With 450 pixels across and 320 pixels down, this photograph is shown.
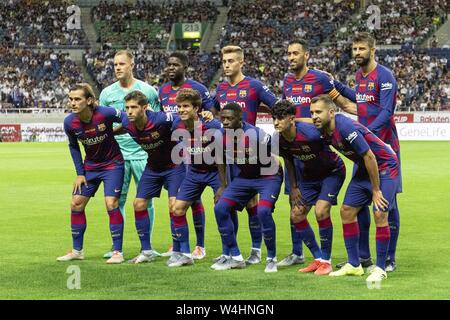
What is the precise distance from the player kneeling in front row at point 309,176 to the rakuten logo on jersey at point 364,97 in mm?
914

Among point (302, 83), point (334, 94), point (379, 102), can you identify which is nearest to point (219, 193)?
point (302, 83)

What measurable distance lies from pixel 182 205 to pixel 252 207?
902 millimetres

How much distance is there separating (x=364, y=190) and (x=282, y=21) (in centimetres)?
4786

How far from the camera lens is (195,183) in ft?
32.7

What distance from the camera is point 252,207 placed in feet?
33.3

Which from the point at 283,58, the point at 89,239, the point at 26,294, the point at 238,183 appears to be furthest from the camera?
the point at 283,58

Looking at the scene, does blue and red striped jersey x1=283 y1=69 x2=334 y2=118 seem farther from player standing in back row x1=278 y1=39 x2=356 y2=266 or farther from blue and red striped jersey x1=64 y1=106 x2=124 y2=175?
blue and red striped jersey x1=64 y1=106 x2=124 y2=175

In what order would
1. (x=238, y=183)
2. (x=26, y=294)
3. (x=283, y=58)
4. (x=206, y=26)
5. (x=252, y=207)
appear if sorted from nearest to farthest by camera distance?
1. (x=26, y=294)
2. (x=238, y=183)
3. (x=252, y=207)
4. (x=283, y=58)
5. (x=206, y=26)

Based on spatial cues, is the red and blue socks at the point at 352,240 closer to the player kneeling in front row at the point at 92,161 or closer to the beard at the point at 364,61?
the beard at the point at 364,61

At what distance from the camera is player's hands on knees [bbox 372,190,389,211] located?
8.63 m

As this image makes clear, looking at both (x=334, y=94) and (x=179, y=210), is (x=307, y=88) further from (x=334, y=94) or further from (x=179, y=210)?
(x=179, y=210)

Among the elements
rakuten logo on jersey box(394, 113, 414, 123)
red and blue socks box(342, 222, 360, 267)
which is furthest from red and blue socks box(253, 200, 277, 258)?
rakuten logo on jersey box(394, 113, 414, 123)

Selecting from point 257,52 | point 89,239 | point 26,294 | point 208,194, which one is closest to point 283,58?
point 257,52

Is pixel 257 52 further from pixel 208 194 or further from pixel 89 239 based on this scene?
pixel 89 239
